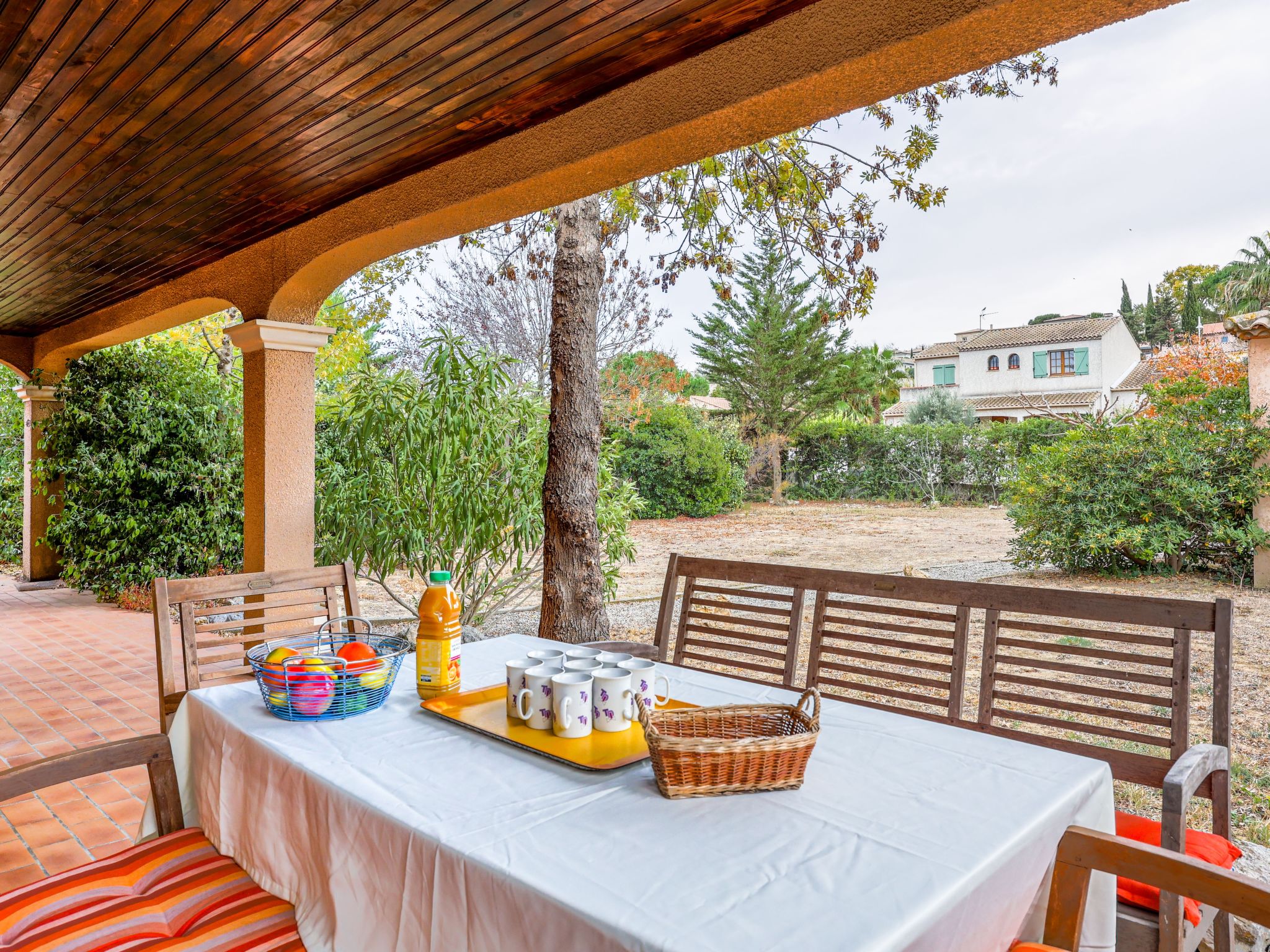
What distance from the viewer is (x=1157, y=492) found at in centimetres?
691

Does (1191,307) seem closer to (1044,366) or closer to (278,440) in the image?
(1044,366)

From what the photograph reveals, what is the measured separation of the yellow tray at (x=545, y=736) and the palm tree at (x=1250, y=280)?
1036 inches

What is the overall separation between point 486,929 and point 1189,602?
1.56 metres

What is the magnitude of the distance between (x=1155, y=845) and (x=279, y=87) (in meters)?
2.76

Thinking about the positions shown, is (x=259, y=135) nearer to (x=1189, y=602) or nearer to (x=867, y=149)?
(x=1189, y=602)

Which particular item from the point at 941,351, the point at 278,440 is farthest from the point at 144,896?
the point at 941,351

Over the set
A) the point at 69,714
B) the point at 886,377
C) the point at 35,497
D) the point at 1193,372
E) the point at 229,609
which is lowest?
the point at 69,714

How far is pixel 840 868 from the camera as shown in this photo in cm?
96

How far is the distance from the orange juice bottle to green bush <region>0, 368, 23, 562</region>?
7.78 meters

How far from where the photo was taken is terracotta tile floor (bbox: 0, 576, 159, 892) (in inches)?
99.9

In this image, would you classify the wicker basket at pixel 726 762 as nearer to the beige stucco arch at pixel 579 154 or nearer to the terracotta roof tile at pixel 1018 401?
the beige stucco arch at pixel 579 154

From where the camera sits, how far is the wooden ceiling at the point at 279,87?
1944 mm

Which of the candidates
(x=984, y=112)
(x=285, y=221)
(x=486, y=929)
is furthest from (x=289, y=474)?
(x=984, y=112)

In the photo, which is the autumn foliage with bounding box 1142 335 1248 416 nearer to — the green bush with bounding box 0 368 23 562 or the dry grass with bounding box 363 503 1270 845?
the dry grass with bounding box 363 503 1270 845
